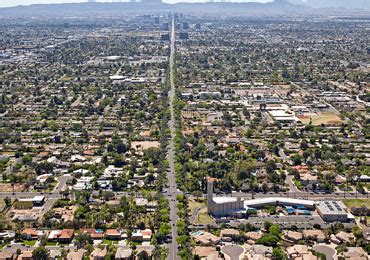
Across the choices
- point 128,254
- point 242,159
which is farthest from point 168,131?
point 128,254

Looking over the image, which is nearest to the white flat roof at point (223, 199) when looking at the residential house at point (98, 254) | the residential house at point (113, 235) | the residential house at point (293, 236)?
the residential house at point (293, 236)

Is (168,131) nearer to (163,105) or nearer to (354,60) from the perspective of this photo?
(163,105)

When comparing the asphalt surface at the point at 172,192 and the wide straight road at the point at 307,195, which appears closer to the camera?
the asphalt surface at the point at 172,192

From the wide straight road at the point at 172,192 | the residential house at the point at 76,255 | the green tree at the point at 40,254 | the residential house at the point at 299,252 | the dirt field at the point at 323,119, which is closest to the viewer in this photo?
the green tree at the point at 40,254

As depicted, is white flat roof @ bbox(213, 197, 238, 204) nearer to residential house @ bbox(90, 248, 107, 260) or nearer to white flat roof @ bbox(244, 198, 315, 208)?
white flat roof @ bbox(244, 198, 315, 208)

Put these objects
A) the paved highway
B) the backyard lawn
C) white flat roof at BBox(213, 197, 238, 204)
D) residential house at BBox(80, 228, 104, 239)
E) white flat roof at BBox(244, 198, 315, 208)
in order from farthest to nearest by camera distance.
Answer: the paved highway < white flat roof at BBox(244, 198, 315, 208) < white flat roof at BBox(213, 197, 238, 204) < residential house at BBox(80, 228, 104, 239) < the backyard lawn

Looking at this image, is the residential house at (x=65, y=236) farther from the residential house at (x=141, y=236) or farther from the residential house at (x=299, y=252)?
the residential house at (x=299, y=252)

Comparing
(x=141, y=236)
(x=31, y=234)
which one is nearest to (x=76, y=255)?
(x=141, y=236)

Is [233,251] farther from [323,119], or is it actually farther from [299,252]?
[323,119]

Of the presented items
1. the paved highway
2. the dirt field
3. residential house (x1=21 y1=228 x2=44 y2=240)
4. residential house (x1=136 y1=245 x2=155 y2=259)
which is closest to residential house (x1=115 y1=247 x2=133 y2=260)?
residential house (x1=136 y1=245 x2=155 y2=259)
